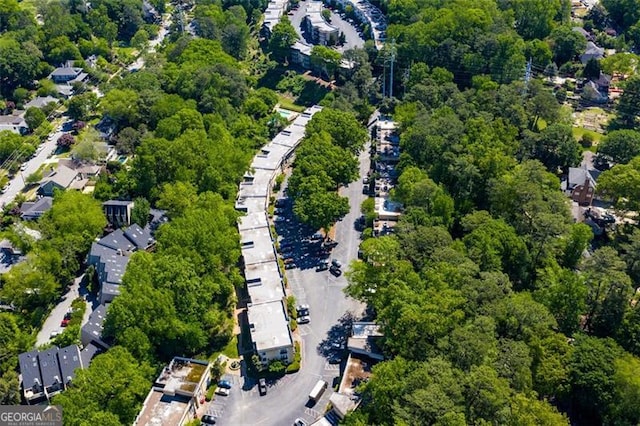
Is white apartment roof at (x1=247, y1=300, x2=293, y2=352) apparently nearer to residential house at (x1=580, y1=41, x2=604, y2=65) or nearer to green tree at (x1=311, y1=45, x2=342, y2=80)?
green tree at (x1=311, y1=45, x2=342, y2=80)

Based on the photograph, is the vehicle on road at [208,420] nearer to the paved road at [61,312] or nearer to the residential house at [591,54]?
the paved road at [61,312]

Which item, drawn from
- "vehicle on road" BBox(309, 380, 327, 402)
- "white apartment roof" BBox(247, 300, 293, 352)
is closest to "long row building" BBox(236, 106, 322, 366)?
"white apartment roof" BBox(247, 300, 293, 352)

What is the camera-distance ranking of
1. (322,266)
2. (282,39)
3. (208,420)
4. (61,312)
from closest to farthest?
(208,420) < (61,312) < (322,266) < (282,39)

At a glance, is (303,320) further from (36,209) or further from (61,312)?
(36,209)

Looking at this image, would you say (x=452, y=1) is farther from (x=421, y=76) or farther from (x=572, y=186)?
Answer: (x=572, y=186)

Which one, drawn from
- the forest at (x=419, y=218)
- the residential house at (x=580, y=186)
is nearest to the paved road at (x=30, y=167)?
the forest at (x=419, y=218)

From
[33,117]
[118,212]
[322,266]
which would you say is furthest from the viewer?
[33,117]

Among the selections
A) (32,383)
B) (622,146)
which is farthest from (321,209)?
(622,146)
